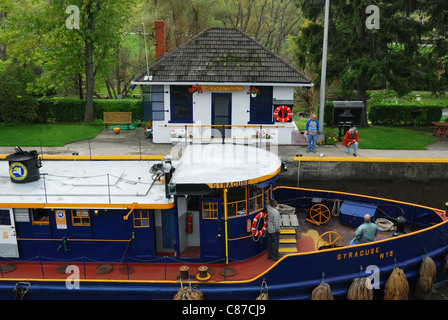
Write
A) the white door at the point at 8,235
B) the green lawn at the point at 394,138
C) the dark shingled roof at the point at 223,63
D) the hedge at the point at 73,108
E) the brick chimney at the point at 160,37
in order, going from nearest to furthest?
the white door at the point at 8,235
the dark shingled roof at the point at 223,63
the green lawn at the point at 394,138
the brick chimney at the point at 160,37
the hedge at the point at 73,108

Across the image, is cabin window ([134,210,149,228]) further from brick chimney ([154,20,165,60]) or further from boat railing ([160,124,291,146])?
brick chimney ([154,20,165,60])

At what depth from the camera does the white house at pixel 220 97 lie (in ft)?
64.5

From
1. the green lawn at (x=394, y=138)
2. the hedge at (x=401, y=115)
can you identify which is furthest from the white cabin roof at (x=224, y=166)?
the hedge at (x=401, y=115)

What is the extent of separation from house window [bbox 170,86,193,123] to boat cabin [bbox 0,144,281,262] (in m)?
10.1

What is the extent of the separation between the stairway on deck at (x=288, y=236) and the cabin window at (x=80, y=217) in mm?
4639

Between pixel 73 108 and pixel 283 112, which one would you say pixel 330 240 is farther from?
pixel 73 108

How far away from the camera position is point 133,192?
32.9 ft

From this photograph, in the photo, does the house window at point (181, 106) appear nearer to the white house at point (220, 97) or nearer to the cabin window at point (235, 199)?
the white house at point (220, 97)

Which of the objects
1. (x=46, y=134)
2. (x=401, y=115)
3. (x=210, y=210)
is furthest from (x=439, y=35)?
(x=46, y=134)

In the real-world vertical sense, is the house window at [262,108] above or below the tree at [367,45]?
below

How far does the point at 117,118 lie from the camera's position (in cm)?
2433

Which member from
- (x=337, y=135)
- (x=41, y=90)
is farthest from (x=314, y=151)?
(x=41, y=90)

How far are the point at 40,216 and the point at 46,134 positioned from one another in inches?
544
